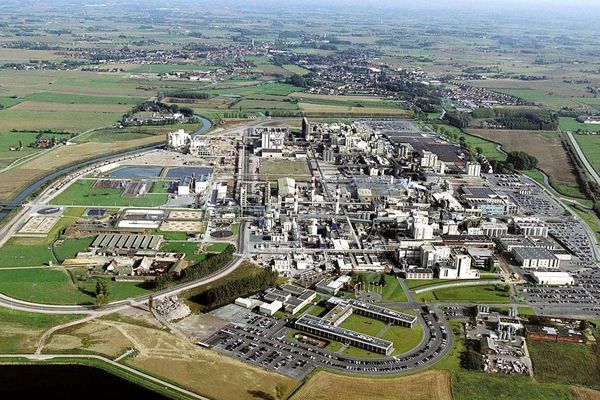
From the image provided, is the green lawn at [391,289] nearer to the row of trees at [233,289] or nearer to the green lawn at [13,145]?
the row of trees at [233,289]

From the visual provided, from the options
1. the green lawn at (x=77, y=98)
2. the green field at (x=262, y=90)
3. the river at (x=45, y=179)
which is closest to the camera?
the river at (x=45, y=179)

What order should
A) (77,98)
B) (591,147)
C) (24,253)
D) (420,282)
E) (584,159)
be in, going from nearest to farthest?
(420,282) → (24,253) → (584,159) → (591,147) → (77,98)

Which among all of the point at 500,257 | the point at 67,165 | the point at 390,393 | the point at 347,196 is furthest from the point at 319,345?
the point at 67,165

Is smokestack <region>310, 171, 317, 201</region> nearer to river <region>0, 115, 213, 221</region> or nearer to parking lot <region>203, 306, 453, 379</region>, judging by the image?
parking lot <region>203, 306, 453, 379</region>

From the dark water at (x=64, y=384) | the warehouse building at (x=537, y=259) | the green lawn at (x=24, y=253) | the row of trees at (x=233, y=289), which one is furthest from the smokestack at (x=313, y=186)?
the dark water at (x=64, y=384)

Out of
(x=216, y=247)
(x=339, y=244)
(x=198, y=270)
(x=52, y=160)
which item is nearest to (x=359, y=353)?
(x=198, y=270)

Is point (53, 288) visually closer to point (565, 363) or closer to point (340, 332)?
point (340, 332)
